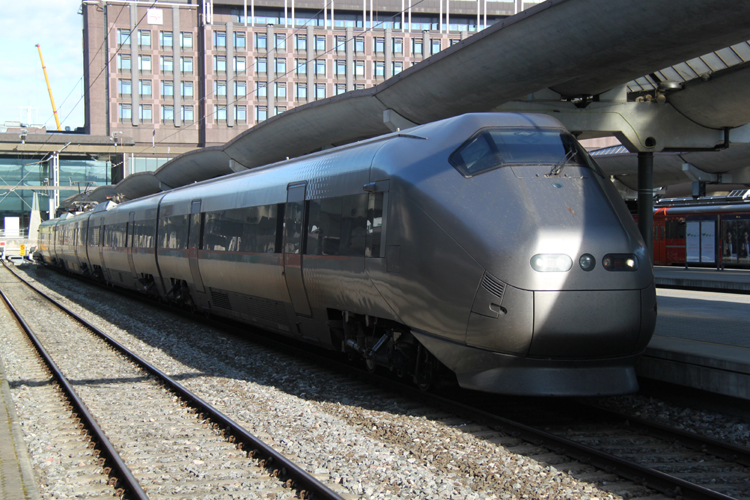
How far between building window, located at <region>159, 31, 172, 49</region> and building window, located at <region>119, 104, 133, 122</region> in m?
7.34

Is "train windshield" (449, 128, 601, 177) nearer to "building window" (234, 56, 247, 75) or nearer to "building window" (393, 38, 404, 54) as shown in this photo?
"building window" (234, 56, 247, 75)

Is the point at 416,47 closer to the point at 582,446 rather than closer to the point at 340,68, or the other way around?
the point at 340,68

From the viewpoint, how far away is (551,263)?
5.88m

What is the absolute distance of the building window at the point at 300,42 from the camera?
72469mm

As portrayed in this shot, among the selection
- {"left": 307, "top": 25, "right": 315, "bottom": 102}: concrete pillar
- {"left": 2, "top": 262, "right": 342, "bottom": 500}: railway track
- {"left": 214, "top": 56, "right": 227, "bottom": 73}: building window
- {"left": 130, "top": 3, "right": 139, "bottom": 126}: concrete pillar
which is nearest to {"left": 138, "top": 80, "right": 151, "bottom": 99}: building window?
{"left": 130, "top": 3, "right": 139, "bottom": 126}: concrete pillar

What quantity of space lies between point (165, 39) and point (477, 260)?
73.9m

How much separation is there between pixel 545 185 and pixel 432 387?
2.76m

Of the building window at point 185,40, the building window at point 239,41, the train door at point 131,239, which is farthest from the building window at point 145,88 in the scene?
the train door at point 131,239

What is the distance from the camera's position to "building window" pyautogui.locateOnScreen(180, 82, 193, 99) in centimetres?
7362

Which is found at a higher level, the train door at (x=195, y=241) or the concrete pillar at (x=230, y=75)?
the concrete pillar at (x=230, y=75)

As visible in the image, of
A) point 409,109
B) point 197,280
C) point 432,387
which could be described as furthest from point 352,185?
point 409,109

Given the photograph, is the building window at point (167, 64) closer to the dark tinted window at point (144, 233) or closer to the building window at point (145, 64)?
the building window at point (145, 64)

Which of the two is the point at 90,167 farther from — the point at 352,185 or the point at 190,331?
the point at 352,185

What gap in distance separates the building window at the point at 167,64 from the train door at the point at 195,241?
63922 millimetres
